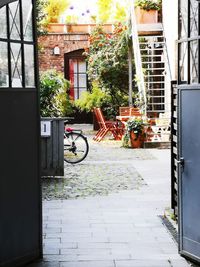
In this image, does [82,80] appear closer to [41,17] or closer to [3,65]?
[41,17]

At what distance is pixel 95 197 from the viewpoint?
916 cm

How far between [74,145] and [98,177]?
189cm

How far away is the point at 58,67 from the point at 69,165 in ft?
37.7

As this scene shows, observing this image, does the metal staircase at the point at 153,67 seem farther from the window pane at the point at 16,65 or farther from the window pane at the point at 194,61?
the window pane at the point at 16,65

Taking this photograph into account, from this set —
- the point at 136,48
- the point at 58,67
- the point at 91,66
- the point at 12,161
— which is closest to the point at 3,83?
the point at 12,161

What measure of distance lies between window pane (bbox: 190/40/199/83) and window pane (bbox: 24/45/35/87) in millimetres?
1456

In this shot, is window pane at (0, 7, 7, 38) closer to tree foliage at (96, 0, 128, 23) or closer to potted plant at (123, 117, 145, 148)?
potted plant at (123, 117, 145, 148)

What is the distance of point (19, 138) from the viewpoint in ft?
17.6

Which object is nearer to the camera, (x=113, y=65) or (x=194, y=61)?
(x=194, y=61)

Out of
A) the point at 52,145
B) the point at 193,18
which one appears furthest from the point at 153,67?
the point at 193,18

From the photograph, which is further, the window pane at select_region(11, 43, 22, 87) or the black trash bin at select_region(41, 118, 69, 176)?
the black trash bin at select_region(41, 118, 69, 176)

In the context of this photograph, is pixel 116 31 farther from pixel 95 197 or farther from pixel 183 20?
pixel 183 20

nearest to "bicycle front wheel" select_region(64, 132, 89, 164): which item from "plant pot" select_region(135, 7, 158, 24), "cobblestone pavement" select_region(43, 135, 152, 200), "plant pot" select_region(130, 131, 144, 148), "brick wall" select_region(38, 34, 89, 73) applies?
"cobblestone pavement" select_region(43, 135, 152, 200)

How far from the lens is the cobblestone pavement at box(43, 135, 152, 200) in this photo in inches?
380
